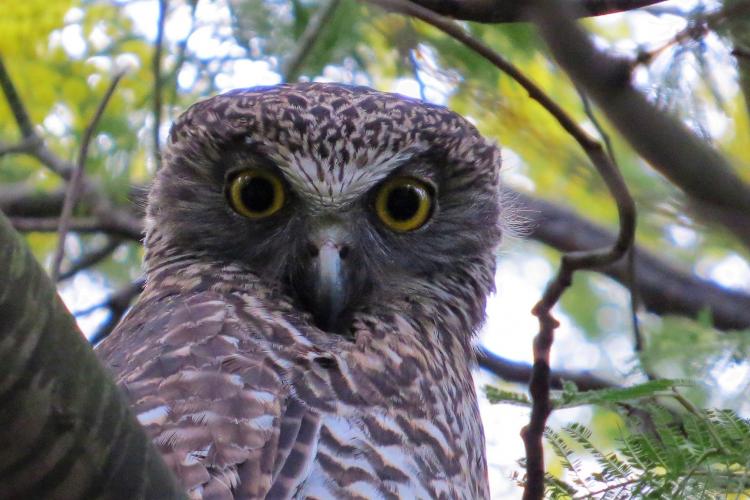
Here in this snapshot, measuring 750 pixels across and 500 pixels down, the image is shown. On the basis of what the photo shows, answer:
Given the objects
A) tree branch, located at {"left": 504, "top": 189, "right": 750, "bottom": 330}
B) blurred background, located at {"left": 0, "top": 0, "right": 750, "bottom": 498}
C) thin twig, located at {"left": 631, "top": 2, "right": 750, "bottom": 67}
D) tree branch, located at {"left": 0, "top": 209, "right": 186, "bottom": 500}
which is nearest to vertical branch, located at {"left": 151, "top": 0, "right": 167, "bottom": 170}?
blurred background, located at {"left": 0, "top": 0, "right": 750, "bottom": 498}

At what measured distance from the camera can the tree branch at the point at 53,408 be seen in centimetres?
155

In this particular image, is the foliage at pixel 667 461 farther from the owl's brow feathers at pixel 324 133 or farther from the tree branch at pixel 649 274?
the tree branch at pixel 649 274

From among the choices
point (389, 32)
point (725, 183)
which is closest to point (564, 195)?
point (389, 32)

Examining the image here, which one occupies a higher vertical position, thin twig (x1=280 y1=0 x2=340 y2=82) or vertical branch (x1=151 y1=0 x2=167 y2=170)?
thin twig (x1=280 y1=0 x2=340 y2=82)

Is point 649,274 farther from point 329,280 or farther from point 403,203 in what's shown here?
point 329,280

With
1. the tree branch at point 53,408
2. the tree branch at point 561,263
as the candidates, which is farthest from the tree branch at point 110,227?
the tree branch at point 53,408

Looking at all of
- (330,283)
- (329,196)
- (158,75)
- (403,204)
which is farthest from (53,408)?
(158,75)

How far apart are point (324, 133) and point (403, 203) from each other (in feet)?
1.05

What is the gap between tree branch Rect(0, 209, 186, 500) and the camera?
5.08 ft

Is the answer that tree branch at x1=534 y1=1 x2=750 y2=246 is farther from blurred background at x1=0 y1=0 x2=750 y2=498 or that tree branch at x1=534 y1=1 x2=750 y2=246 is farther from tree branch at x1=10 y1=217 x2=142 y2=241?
tree branch at x1=10 y1=217 x2=142 y2=241

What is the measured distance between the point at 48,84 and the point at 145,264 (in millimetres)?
1613

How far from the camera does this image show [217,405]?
8.67 feet

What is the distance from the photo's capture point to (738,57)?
7.16 ft

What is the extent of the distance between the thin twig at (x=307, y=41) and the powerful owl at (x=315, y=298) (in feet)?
2.10
